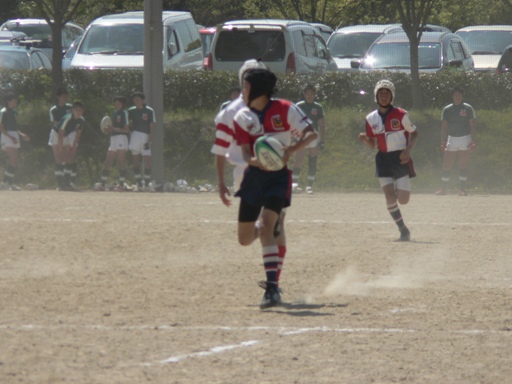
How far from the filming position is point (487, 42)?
117 feet

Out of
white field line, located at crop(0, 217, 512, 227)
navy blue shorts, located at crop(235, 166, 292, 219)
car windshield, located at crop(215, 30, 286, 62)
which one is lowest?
white field line, located at crop(0, 217, 512, 227)

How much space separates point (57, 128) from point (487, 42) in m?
17.8

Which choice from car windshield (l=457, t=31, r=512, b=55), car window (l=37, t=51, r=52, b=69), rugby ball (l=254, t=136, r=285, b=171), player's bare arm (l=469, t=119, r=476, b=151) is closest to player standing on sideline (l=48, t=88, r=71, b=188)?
player's bare arm (l=469, t=119, r=476, b=151)

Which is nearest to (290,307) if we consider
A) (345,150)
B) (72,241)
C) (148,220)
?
(72,241)

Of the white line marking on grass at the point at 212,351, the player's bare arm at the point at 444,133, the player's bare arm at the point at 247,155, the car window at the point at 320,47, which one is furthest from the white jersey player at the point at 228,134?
the car window at the point at 320,47

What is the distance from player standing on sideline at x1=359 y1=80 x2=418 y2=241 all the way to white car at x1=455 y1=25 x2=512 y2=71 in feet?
70.7

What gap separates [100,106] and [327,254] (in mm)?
13901

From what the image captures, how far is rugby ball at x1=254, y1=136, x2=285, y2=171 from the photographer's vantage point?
346 inches

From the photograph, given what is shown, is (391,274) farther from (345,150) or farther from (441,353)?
(345,150)

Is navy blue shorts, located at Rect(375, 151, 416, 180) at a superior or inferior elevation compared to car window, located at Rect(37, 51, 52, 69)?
superior

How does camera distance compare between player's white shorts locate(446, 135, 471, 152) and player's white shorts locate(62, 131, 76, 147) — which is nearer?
player's white shorts locate(446, 135, 471, 152)

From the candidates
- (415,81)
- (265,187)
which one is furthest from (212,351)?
(415,81)

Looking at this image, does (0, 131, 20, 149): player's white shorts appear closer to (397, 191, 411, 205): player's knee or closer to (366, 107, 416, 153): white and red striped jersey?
(366, 107, 416, 153): white and red striped jersey

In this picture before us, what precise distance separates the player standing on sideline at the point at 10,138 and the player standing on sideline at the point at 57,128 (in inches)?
20.8
